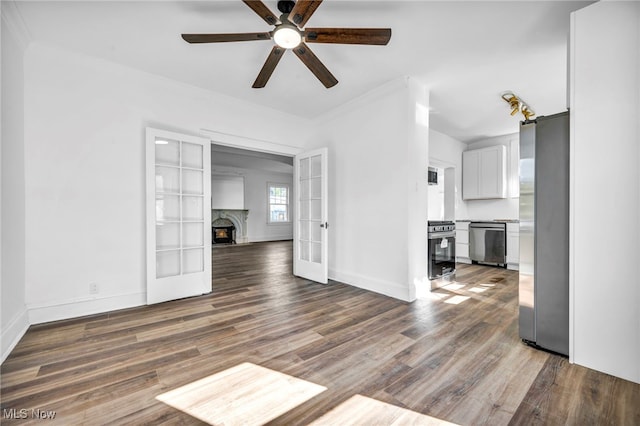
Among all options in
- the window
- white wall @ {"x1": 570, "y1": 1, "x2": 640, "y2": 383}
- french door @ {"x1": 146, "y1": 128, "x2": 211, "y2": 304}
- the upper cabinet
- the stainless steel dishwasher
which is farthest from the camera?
the window

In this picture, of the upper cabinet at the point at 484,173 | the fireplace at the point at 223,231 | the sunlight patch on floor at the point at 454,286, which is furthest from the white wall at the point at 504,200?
the fireplace at the point at 223,231

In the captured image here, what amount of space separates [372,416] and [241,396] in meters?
0.73

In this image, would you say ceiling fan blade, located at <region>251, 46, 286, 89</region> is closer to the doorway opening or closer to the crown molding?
the crown molding

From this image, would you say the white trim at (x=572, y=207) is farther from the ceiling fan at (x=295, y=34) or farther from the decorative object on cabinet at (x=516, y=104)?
the decorative object on cabinet at (x=516, y=104)

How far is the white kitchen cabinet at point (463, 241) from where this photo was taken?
529 cm

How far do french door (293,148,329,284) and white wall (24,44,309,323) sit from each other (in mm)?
1950

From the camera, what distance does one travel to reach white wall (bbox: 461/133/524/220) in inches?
205

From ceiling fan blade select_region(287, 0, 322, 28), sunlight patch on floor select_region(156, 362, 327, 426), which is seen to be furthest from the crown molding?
sunlight patch on floor select_region(156, 362, 327, 426)

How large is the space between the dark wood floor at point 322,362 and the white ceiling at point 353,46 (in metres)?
2.67

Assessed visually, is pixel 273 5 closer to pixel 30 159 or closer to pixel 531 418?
pixel 30 159

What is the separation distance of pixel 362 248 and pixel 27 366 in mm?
3243

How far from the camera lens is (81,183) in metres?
2.65

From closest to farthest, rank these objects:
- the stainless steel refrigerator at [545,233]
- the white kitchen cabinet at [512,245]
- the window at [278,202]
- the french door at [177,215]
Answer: the stainless steel refrigerator at [545,233]
the french door at [177,215]
the white kitchen cabinet at [512,245]
the window at [278,202]

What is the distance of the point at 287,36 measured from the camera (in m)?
1.93
